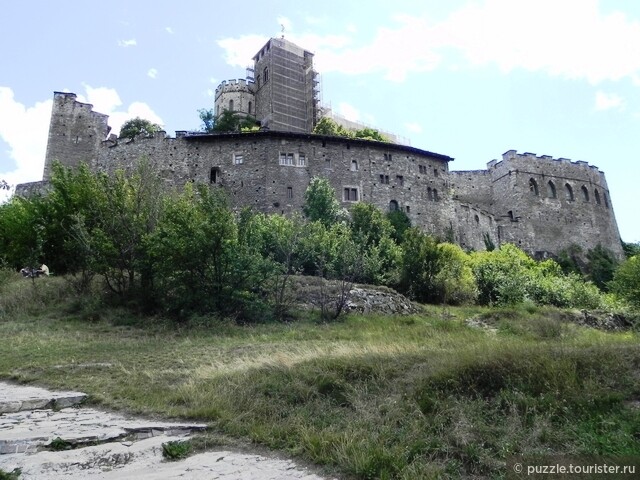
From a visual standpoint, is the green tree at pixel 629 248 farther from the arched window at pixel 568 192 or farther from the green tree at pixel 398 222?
the green tree at pixel 398 222

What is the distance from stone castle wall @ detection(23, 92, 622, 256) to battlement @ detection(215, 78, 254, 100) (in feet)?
79.3

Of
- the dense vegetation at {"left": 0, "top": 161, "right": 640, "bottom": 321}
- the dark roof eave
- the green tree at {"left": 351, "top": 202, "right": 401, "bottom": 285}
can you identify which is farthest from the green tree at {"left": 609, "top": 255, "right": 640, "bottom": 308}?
the dark roof eave

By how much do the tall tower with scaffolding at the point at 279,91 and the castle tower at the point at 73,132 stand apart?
20.0 m

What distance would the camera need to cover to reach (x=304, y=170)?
155 feet

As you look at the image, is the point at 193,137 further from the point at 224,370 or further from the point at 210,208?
the point at 224,370

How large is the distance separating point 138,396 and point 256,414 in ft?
8.31

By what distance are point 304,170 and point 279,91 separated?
23408mm

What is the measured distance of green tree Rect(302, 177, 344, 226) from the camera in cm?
3931

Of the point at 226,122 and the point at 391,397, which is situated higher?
the point at 226,122

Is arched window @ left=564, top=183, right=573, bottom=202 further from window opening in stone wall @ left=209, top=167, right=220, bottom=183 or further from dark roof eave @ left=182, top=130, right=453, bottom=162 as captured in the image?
window opening in stone wall @ left=209, top=167, right=220, bottom=183

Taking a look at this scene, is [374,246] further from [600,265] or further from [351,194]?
[600,265]

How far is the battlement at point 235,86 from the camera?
7144 cm

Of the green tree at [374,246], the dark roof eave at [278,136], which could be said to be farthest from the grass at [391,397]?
the dark roof eave at [278,136]

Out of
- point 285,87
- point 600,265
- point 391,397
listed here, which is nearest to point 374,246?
point 391,397
